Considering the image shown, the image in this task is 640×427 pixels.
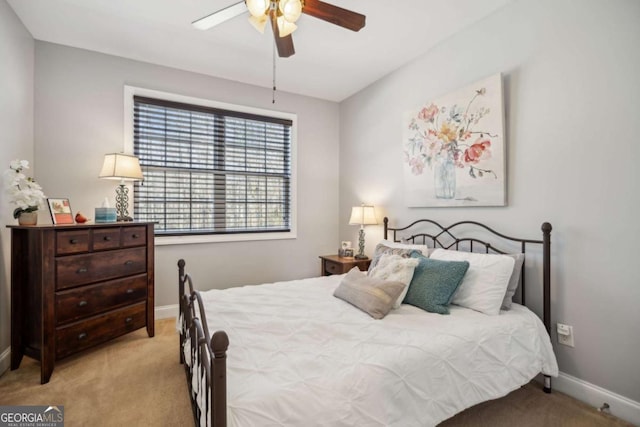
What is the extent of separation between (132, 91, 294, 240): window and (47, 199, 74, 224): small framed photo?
26.7 inches

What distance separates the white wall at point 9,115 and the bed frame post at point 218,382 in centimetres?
239

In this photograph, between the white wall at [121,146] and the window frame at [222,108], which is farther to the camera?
the window frame at [222,108]

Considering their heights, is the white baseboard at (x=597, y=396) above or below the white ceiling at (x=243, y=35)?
below

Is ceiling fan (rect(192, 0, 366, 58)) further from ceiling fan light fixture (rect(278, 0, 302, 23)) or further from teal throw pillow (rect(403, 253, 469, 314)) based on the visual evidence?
teal throw pillow (rect(403, 253, 469, 314))

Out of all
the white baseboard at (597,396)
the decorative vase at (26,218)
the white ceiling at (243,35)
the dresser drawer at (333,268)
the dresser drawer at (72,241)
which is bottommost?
the white baseboard at (597,396)

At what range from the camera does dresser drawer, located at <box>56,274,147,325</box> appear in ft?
7.39

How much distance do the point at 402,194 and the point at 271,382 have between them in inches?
98.8

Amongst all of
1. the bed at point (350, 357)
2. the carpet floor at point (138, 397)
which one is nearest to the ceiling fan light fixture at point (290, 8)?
the bed at point (350, 357)

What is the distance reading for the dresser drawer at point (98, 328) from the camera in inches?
88.9

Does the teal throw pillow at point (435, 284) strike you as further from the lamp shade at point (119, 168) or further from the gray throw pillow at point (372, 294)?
the lamp shade at point (119, 168)

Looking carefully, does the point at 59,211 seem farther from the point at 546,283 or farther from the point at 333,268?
the point at 546,283

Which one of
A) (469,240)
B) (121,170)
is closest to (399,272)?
(469,240)

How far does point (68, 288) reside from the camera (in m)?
2.28

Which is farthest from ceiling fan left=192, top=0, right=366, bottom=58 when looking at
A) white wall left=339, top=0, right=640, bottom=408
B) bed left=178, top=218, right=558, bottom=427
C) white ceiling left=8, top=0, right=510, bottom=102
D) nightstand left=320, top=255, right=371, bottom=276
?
nightstand left=320, top=255, right=371, bottom=276
